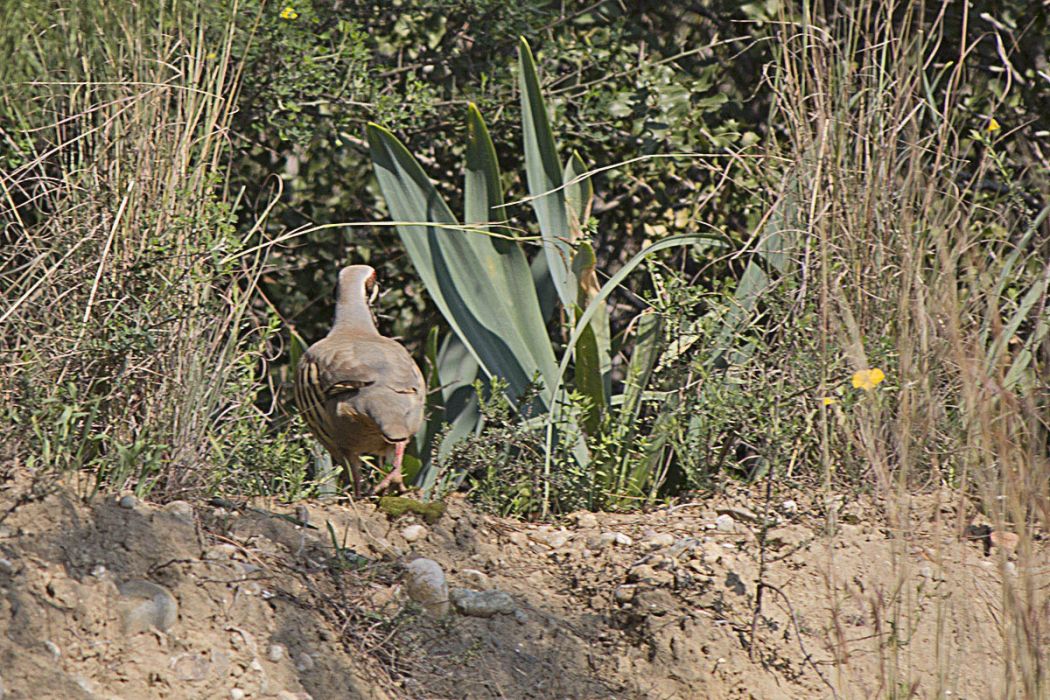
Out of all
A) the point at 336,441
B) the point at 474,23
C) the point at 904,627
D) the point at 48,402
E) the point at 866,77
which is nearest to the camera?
the point at 48,402

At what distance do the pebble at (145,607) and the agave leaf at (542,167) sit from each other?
2.13m

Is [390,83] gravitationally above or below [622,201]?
above

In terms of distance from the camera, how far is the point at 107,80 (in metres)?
4.19

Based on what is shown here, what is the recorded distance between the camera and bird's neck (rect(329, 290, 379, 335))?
4508 mm

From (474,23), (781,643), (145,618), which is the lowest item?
(781,643)

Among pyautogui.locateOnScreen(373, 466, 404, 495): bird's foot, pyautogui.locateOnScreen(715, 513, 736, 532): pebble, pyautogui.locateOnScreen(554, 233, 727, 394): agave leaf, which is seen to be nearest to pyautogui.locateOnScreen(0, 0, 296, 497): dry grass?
pyautogui.locateOnScreen(373, 466, 404, 495): bird's foot

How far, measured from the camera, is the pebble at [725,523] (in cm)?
399

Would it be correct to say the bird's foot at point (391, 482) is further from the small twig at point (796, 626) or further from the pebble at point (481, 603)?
the small twig at point (796, 626)

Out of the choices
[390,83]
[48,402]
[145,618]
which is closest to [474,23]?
[390,83]

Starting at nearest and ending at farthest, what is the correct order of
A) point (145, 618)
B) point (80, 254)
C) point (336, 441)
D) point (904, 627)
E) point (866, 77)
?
1. point (145, 618)
2. point (904, 627)
3. point (80, 254)
4. point (336, 441)
5. point (866, 77)

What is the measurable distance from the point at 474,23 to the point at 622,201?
1.05 m

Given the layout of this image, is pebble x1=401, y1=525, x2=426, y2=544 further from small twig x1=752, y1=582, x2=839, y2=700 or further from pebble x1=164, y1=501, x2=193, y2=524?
small twig x1=752, y1=582, x2=839, y2=700

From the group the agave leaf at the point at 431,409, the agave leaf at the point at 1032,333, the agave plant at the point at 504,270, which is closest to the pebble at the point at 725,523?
the agave plant at the point at 504,270

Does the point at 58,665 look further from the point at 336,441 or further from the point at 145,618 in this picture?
the point at 336,441
